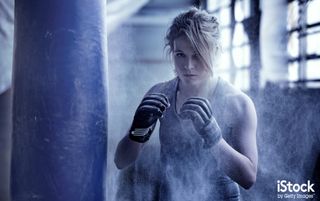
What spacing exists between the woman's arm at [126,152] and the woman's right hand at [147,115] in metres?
0.03

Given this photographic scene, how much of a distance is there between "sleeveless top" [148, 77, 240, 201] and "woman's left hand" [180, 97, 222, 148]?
0.09m

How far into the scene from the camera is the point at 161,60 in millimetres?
2160

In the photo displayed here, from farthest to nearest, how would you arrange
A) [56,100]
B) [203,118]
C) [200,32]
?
[200,32] < [203,118] < [56,100]

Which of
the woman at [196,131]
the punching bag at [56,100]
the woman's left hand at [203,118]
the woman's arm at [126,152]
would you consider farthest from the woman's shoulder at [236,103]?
the punching bag at [56,100]

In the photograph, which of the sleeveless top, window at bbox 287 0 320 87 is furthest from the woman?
window at bbox 287 0 320 87

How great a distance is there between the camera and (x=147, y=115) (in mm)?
2045

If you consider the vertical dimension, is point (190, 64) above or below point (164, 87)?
above

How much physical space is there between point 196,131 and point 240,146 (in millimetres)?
241

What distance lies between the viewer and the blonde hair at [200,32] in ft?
6.95

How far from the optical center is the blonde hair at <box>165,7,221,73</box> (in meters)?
2.12

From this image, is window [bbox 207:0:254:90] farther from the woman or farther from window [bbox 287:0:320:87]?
window [bbox 287:0:320:87]

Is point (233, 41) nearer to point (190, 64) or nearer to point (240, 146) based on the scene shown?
point (190, 64)

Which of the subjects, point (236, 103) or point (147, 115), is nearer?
point (147, 115)

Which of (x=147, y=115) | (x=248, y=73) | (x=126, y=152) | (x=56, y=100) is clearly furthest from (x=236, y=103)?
(x=56, y=100)
